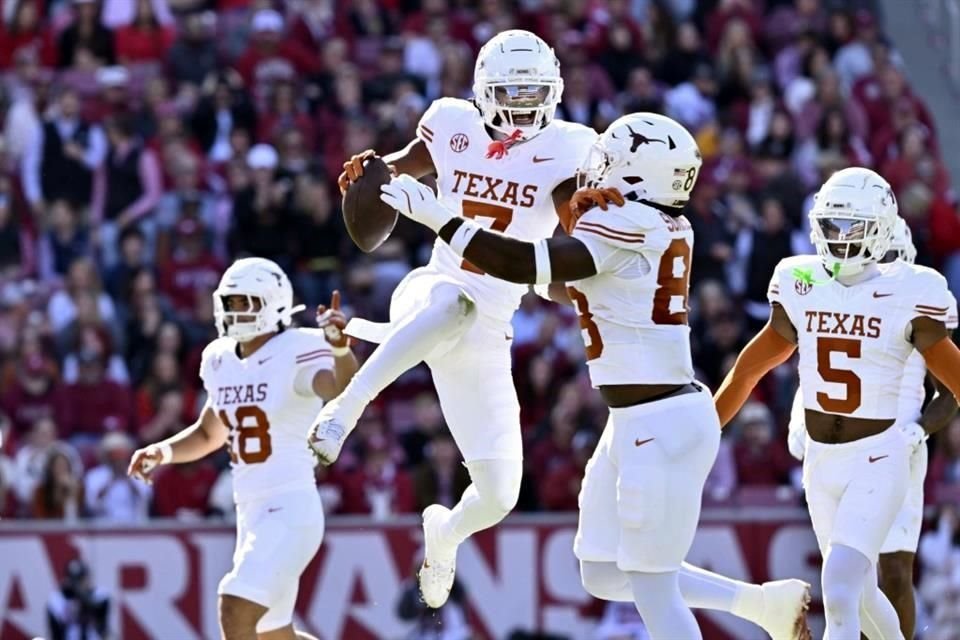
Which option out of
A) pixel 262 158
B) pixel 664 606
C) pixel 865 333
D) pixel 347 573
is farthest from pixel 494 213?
pixel 262 158

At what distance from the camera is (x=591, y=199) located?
8.02m

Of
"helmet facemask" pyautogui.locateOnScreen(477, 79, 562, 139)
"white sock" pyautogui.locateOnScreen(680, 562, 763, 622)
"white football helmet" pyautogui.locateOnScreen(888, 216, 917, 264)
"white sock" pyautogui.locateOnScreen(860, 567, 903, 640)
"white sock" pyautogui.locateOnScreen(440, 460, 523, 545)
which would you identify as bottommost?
"white sock" pyautogui.locateOnScreen(860, 567, 903, 640)

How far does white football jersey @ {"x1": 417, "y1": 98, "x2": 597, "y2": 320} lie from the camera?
8609 millimetres

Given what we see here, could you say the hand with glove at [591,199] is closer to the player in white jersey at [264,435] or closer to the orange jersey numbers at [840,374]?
the orange jersey numbers at [840,374]

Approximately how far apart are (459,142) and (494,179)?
0.24 meters

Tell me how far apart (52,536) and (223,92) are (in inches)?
169

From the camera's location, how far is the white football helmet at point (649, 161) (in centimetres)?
805

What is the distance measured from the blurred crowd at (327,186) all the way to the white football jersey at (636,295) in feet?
17.5

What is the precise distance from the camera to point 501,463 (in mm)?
8875

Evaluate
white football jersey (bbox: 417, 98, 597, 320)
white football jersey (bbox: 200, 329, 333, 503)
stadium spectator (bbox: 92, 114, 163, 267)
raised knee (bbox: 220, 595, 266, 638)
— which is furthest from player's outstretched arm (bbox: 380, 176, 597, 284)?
stadium spectator (bbox: 92, 114, 163, 267)

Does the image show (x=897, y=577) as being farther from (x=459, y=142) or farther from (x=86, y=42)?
(x=86, y=42)

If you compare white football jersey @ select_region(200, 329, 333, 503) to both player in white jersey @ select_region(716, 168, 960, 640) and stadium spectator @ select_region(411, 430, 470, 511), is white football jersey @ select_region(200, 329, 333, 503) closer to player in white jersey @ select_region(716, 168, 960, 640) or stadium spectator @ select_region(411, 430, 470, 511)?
player in white jersey @ select_region(716, 168, 960, 640)

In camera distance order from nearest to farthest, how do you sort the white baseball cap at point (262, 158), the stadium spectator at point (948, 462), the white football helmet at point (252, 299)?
1. the white football helmet at point (252, 299)
2. the stadium spectator at point (948, 462)
3. the white baseball cap at point (262, 158)

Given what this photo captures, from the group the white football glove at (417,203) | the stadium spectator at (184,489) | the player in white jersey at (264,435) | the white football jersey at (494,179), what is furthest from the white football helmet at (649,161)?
the stadium spectator at (184,489)
